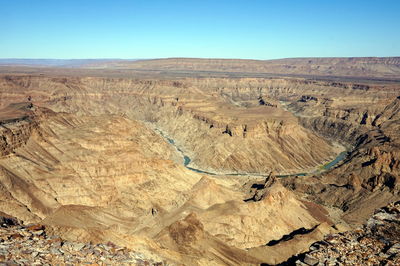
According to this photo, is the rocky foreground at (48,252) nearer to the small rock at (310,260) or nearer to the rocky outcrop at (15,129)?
the small rock at (310,260)

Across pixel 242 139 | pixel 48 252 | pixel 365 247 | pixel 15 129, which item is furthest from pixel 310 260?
pixel 242 139

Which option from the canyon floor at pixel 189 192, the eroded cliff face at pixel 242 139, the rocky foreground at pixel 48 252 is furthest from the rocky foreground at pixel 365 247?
the eroded cliff face at pixel 242 139

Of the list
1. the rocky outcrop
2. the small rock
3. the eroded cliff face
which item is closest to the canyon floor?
the small rock

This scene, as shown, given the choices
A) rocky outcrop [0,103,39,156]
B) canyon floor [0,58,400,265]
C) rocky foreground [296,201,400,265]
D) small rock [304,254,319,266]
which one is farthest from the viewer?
rocky outcrop [0,103,39,156]

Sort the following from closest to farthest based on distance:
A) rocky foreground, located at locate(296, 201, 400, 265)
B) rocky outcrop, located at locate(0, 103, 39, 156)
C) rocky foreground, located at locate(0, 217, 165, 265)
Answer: rocky foreground, located at locate(0, 217, 165, 265)
rocky foreground, located at locate(296, 201, 400, 265)
rocky outcrop, located at locate(0, 103, 39, 156)

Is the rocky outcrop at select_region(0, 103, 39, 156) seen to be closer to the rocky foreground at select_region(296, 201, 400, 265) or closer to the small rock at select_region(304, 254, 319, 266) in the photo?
the small rock at select_region(304, 254, 319, 266)
